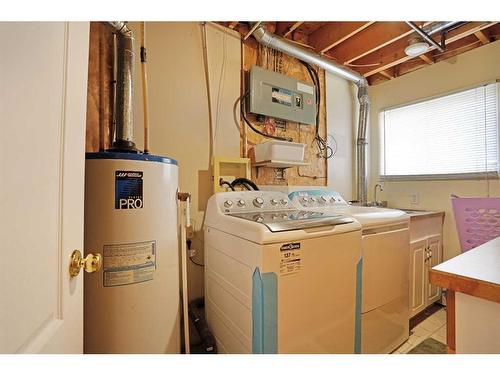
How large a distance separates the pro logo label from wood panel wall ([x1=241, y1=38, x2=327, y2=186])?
3.69 ft

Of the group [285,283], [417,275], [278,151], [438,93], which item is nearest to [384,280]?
[417,275]

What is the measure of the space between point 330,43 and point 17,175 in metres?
2.55

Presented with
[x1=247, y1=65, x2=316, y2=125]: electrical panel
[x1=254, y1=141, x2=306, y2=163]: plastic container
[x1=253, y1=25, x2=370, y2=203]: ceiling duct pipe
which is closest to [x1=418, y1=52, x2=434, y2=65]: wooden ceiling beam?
[x1=253, y1=25, x2=370, y2=203]: ceiling duct pipe

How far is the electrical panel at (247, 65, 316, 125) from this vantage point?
1958 millimetres

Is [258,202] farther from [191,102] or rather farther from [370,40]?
[370,40]

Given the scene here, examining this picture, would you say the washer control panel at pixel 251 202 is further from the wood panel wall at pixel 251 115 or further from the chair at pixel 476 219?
the chair at pixel 476 219

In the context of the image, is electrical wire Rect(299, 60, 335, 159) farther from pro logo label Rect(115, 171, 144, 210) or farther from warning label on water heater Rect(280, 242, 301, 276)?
pro logo label Rect(115, 171, 144, 210)

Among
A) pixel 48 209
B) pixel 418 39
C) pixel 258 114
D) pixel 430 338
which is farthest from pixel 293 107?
pixel 430 338

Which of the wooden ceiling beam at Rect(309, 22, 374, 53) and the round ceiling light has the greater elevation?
the wooden ceiling beam at Rect(309, 22, 374, 53)

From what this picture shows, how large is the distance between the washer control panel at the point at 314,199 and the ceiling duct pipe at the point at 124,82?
1.19m

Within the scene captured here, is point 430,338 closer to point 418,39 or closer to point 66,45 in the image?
point 418,39

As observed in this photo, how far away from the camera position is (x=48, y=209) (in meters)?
0.49

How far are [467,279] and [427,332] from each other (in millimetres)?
1787
